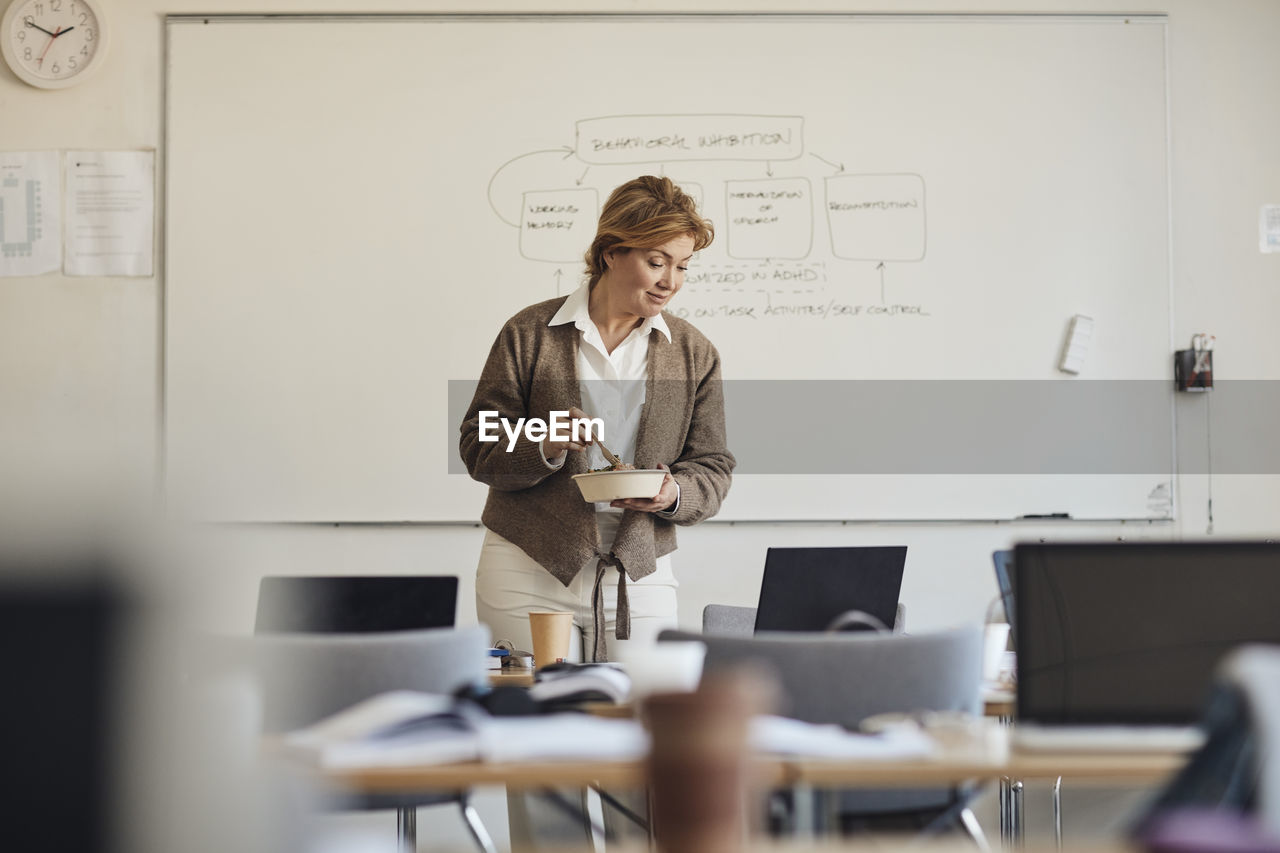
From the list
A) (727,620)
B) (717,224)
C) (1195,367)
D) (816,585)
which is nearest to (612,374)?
(727,620)

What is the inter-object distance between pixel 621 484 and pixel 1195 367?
2.39 m

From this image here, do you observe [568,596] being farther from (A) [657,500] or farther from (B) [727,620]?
(B) [727,620]

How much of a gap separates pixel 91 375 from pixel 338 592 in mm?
2296

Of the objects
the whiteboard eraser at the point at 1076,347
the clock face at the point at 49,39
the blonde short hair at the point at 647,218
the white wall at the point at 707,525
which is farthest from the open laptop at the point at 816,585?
the clock face at the point at 49,39

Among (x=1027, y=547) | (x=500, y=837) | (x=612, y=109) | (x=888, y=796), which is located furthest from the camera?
(x=612, y=109)

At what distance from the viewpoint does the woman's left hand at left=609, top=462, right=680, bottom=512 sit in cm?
260

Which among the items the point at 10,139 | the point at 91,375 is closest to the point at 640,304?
the point at 91,375

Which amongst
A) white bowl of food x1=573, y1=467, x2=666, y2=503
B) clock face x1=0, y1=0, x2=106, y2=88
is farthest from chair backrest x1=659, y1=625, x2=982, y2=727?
clock face x1=0, y1=0, x2=106, y2=88

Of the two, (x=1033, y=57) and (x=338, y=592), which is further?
(x=1033, y=57)

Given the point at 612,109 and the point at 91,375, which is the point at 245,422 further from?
the point at 612,109

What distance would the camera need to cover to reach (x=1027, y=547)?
135 centimetres

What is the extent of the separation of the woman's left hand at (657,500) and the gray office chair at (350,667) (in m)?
1.19

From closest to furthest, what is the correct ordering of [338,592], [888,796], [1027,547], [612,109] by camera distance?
[1027,547] → [888,796] → [338,592] → [612,109]

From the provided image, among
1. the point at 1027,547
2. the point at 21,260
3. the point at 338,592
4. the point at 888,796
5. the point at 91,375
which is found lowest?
the point at 888,796
